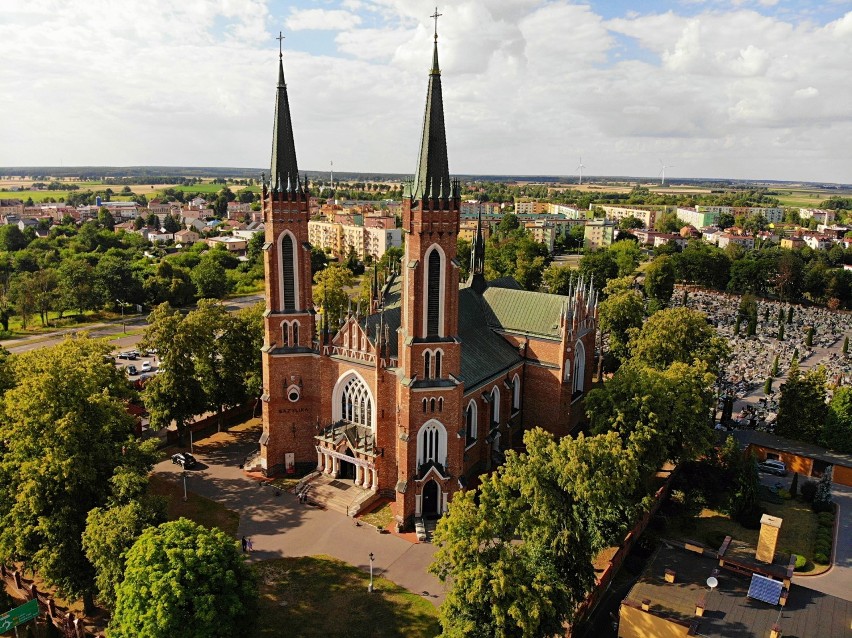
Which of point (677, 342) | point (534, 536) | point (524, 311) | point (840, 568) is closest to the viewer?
point (534, 536)

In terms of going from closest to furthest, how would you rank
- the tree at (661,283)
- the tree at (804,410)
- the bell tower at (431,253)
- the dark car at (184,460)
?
1. the bell tower at (431,253)
2. the dark car at (184,460)
3. the tree at (804,410)
4. the tree at (661,283)

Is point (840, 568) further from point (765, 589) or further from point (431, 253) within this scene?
point (431, 253)

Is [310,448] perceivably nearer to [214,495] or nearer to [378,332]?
[214,495]

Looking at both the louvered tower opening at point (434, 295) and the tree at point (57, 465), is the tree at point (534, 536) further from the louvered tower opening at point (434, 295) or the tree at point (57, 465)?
the tree at point (57, 465)

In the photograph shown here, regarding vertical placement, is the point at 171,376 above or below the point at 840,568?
above

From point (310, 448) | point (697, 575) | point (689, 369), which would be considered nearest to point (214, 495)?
point (310, 448)

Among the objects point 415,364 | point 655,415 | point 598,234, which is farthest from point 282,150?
point 598,234

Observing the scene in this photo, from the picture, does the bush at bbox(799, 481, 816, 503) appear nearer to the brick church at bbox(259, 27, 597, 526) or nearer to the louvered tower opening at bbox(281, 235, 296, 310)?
the brick church at bbox(259, 27, 597, 526)

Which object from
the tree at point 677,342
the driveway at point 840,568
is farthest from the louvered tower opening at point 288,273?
the driveway at point 840,568
